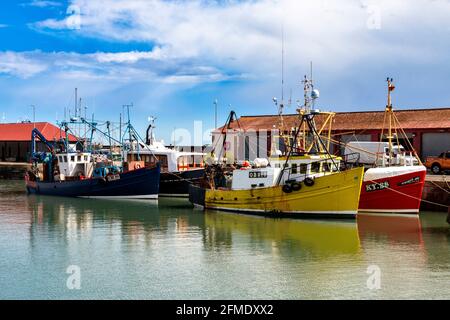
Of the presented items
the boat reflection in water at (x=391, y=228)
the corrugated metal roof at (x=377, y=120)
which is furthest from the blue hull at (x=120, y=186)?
the boat reflection in water at (x=391, y=228)

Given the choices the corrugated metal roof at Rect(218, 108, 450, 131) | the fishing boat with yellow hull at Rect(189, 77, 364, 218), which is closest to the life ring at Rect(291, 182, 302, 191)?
the fishing boat with yellow hull at Rect(189, 77, 364, 218)

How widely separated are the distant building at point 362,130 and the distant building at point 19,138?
976 inches

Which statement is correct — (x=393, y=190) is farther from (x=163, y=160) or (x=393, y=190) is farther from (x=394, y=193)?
(x=163, y=160)

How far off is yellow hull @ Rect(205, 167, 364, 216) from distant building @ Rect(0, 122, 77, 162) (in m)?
42.7

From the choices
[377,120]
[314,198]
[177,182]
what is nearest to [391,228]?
[314,198]

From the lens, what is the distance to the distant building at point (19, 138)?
213ft

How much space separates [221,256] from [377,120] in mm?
29154

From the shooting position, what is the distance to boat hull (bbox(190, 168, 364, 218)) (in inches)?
891

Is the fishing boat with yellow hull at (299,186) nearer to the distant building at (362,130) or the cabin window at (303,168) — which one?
the cabin window at (303,168)

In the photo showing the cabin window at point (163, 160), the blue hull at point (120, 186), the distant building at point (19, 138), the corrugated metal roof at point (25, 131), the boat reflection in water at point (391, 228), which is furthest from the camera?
the distant building at point (19, 138)

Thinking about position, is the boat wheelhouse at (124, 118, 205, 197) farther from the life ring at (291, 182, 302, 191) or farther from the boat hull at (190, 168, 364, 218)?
the life ring at (291, 182, 302, 191)

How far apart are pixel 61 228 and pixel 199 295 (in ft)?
39.7

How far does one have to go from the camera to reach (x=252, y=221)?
941 inches
